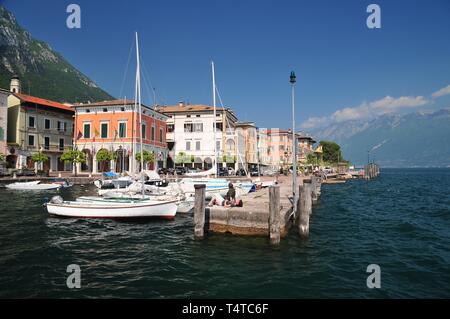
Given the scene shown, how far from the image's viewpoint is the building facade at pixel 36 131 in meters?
49.5

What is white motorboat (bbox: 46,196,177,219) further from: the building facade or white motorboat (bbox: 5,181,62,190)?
the building facade

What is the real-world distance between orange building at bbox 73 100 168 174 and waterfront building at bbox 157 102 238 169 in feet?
30.8

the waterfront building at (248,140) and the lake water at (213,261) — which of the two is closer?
the lake water at (213,261)

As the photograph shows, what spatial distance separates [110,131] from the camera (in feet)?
171

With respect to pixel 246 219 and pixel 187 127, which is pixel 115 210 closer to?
pixel 246 219

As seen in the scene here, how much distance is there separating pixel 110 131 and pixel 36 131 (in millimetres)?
12489

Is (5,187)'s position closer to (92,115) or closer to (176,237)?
(92,115)

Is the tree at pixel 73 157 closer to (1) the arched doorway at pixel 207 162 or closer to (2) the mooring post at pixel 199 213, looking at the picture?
(1) the arched doorway at pixel 207 162

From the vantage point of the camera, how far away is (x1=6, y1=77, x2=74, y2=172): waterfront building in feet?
162

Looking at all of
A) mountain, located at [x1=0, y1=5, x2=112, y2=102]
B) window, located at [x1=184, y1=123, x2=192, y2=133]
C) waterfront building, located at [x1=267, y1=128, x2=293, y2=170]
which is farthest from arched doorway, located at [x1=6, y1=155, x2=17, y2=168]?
waterfront building, located at [x1=267, y1=128, x2=293, y2=170]

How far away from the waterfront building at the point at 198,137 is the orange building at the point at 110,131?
30.8 ft

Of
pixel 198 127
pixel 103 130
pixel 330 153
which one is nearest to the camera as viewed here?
pixel 103 130

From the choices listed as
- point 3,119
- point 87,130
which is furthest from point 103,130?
point 3,119

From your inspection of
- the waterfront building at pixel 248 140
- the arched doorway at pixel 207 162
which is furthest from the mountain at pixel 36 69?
the waterfront building at pixel 248 140
